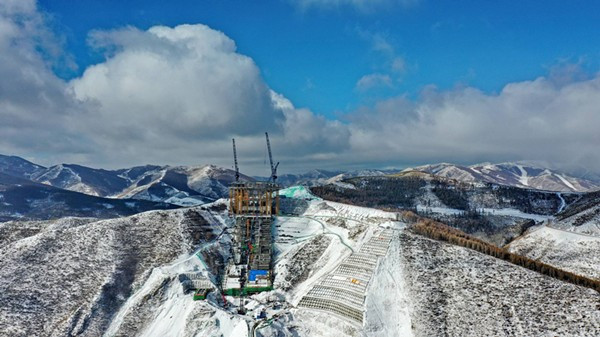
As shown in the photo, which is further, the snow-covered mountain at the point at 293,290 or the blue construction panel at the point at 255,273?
the blue construction panel at the point at 255,273

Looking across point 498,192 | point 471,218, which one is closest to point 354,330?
point 471,218

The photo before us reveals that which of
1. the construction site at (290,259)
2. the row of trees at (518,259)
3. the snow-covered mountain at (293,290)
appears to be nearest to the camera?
the snow-covered mountain at (293,290)

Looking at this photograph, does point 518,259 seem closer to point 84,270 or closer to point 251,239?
point 251,239

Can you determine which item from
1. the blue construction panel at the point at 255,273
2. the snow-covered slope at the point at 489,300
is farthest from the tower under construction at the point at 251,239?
the snow-covered slope at the point at 489,300

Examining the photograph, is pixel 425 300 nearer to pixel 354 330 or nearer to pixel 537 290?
pixel 354 330

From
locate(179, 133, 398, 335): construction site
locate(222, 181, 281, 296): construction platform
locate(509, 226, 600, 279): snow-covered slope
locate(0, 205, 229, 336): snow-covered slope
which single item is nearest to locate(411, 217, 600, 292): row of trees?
locate(179, 133, 398, 335): construction site

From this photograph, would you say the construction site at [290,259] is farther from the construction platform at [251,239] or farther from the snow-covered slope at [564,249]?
the snow-covered slope at [564,249]
